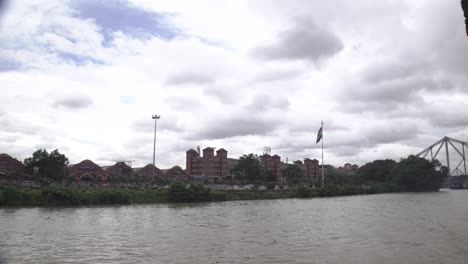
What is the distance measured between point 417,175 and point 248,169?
63.6 metres

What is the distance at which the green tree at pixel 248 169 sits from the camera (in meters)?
140

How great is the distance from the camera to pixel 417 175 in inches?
5832

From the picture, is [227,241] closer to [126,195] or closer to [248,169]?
[126,195]

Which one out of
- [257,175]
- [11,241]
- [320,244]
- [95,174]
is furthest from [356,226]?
[257,175]

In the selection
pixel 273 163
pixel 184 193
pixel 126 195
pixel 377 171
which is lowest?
pixel 126 195

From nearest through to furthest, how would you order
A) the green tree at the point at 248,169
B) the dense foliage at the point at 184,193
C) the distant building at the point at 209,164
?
the dense foliage at the point at 184,193 → the green tree at the point at 248,169 → the distant building at the point at 209,164

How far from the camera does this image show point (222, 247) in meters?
21.6

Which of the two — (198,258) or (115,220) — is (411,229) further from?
(115,220)

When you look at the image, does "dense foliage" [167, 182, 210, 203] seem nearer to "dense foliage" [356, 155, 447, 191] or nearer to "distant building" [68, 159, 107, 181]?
"distant building" [68, 159, 107, 181]

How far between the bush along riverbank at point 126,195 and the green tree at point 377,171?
303 ft

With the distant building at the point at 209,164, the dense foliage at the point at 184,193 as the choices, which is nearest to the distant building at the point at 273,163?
the distant building at the point at 209,164

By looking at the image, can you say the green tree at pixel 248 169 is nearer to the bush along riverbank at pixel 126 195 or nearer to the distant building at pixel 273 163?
the bush along riverbank at pixel 126 195

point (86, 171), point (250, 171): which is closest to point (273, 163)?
point (250, 171)

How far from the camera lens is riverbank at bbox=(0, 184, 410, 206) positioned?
49375mm
